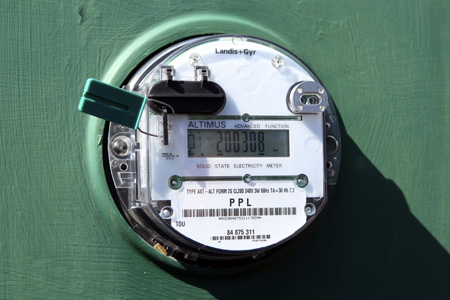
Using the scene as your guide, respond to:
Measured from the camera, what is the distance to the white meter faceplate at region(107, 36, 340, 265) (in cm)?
73

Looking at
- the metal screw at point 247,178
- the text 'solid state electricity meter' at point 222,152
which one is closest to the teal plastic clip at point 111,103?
the text 'solid state electricity meter' at point 222,152

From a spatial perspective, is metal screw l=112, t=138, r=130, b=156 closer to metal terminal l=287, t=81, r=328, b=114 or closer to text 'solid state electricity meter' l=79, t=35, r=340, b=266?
text 'solid state electricity meter' l=79, t=35, r=340, b=266

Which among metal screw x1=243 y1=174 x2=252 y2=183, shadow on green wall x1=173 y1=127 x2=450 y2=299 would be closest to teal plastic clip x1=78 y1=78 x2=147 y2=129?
metal screw x1=243 y1=174 x2=252 y2=183

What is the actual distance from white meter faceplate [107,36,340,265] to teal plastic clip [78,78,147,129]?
0.15 feet

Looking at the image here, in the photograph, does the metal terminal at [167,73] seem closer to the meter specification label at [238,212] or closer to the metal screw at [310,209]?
the meter specification label at [238,212]

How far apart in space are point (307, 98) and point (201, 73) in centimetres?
16

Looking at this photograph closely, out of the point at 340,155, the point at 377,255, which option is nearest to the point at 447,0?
the point at 340,155

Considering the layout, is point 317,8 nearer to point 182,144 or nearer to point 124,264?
point 182,144

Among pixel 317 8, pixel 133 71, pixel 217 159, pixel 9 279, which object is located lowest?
pixel 9 279

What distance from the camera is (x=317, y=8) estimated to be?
849mm

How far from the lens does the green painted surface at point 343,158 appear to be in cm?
74

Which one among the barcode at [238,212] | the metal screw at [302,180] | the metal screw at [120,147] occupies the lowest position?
the barcode at [238,212]

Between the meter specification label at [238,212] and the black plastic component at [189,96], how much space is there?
4.0 inches

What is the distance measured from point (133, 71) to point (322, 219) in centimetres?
36
